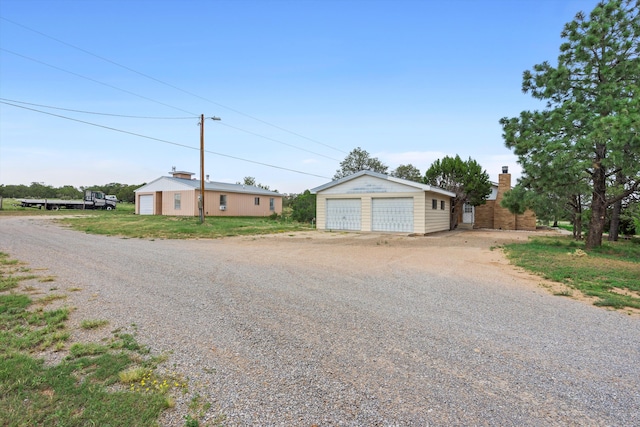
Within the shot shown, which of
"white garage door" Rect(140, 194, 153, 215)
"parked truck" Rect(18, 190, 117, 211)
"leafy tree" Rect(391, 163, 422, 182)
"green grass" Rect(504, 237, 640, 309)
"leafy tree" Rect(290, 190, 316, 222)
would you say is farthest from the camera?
"leafy tree" Rect(391, 163, 422, 182)

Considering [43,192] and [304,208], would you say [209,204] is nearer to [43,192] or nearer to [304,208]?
[304,208]

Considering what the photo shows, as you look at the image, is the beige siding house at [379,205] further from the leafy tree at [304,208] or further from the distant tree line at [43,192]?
the distant tree line at [43,192]

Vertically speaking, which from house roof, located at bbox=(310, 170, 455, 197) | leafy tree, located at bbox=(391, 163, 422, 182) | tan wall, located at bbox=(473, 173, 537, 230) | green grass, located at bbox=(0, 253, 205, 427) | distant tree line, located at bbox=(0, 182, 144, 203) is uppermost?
leafy tree, located at bbox=(391, 163, 422, 182)

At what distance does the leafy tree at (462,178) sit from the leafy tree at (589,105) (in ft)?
26.8

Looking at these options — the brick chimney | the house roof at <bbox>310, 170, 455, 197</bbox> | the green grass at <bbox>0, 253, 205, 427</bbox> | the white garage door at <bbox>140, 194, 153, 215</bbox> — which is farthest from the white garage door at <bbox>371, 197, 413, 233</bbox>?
the white garage door at <bbox>140, 194, 153, 215</bbox>

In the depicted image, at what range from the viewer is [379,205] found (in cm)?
1761

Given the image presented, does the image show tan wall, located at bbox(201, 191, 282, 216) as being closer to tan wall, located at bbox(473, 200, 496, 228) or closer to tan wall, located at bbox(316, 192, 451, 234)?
tan wall, located at bbox(316, 192, 451, 234)

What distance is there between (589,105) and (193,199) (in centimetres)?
2407

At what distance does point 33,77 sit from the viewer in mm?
14508

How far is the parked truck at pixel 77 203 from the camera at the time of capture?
32375 millimetres

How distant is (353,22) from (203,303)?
13454mm

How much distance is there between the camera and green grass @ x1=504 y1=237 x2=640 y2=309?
5.25 meters

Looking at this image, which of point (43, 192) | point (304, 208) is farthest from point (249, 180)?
point (43, 192)

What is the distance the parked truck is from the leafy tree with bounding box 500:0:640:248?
3879cm
